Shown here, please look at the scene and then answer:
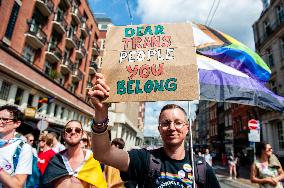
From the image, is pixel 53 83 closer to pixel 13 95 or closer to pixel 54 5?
pixel 13 95

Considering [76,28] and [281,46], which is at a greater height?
[76,28]

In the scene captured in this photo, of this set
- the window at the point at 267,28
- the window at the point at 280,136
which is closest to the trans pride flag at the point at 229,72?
the window at the point at 280,136

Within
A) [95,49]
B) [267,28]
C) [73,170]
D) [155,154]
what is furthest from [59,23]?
[155,154]

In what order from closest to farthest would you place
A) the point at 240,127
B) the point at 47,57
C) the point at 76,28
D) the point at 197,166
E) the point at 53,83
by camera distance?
the point at 197,166 → the point at 53,83 → the point at 47,57 → the point at 76,28 → the point at 240,127

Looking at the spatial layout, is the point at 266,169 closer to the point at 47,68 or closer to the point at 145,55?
the point at 145,55

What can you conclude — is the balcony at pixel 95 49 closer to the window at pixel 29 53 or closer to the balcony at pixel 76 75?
the balcony at pixel 76 75

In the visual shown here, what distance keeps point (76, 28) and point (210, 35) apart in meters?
26.2

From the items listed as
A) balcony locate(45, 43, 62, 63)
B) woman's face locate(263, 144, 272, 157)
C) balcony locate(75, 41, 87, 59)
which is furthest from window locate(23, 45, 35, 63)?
woman's face locate(263, 144, 272, 157)

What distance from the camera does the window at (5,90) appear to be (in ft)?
45.6

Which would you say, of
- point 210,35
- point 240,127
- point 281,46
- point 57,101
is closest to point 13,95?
point 57,101

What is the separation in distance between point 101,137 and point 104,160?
0.64 ft

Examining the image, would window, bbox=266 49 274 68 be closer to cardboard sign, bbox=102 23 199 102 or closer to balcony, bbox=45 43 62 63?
balcony, bbox=45 43 62 63

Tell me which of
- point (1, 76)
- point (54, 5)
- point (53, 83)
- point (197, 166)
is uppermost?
point (54, 5)

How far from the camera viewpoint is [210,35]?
3867 millimetres
